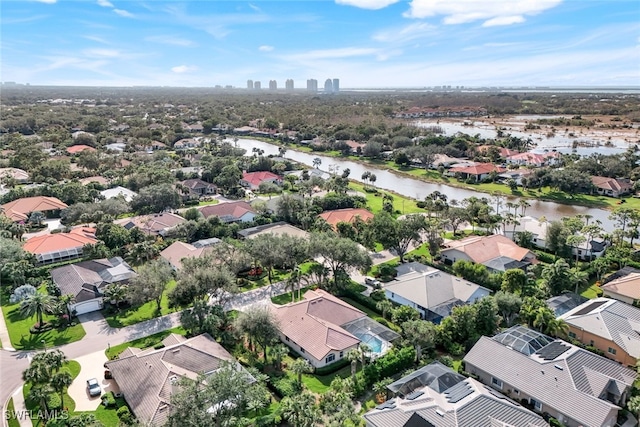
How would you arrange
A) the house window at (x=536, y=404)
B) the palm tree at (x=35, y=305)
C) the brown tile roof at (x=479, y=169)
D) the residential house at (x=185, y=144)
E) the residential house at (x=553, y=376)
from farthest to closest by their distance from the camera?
the residential house at (x=185, y=144) < the brown tile roof at (x=479, y=169) < the palm tree at (x=35, y=305) < the house window at (x=536, y=404) < the residential house at (x=553, y=376)

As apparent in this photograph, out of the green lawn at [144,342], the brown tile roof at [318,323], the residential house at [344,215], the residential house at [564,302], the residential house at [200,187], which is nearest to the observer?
the brown tile roof at [318,323]

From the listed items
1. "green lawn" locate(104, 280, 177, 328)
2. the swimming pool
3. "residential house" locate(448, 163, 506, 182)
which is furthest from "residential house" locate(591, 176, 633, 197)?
"green lawn" locate(104, 280, 177, 328)

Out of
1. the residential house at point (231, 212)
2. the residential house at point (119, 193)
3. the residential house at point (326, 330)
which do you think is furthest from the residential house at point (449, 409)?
the residential house at point (119, 193)

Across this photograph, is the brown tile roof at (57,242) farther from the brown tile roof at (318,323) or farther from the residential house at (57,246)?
the brown tile roof at (318,323)

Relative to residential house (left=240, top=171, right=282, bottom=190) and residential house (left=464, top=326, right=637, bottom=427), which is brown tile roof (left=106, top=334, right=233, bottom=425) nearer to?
A: residential house (left=464, top=326, right=637, bottom=427)

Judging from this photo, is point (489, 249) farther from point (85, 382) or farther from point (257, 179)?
point (257, 179)

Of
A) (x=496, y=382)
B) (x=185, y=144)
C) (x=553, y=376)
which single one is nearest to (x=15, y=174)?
(x=185, y=144)

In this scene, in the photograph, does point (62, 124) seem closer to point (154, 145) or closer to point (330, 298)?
point (154, 145)
